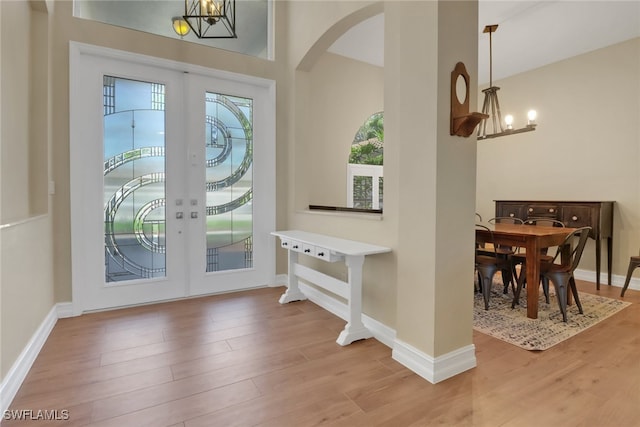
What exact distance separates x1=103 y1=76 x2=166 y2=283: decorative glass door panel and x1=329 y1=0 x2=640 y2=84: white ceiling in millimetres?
2487

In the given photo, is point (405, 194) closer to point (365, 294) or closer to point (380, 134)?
point (365, 294)

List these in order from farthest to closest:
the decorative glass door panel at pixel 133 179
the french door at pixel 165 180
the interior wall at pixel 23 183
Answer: the decorative glass door panel at pixel 133 179
the french door at pixel 165 180
the interior wall at pixel 23 183

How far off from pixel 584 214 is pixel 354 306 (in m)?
3.35

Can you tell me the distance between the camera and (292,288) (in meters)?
3.38

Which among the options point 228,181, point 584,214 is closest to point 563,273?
point 584,214

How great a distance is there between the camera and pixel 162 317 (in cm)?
293

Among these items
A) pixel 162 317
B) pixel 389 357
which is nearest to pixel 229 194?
pixel 162 317

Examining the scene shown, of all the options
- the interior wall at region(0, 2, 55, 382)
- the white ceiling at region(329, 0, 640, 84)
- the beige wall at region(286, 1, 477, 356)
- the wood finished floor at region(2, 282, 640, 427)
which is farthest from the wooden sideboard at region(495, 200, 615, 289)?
the interior wall at region(0, 2, 55, 382)

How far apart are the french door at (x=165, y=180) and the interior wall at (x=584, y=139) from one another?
12.4 ft

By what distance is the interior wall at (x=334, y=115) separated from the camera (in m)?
4.43

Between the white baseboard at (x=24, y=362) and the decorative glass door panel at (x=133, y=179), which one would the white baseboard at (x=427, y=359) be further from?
the decorative glass door panel at (x=133, y=179)

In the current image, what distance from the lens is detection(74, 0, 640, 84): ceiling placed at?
3152 millimetres

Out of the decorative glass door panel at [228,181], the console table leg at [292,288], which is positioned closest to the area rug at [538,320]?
the console table leg at [292,288]

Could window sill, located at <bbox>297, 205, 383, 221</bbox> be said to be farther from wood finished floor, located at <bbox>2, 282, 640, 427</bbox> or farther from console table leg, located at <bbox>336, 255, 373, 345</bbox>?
wood finished floor, located at <bbox>2, 282, 640, 427</bbox>
